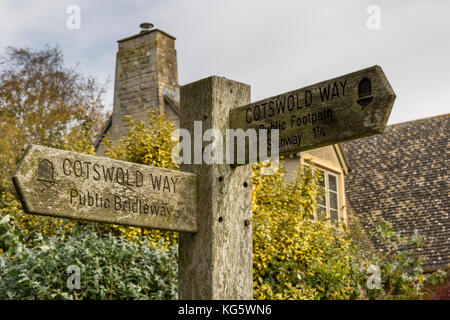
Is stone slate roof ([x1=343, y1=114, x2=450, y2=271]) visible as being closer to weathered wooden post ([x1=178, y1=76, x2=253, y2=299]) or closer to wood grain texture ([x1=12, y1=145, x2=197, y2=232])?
weathered wooden post ([x1=178, y1=76, x2=253, y2=299])

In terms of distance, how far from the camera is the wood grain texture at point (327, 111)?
275 cm

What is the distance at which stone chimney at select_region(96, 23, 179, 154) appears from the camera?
52.3 ft

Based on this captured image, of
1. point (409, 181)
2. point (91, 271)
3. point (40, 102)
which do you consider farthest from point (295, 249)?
point (40, 102)

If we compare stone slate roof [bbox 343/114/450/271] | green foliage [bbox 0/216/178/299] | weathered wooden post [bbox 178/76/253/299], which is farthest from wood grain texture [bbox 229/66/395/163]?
stone slate roof [bbox 343/114/450/271]

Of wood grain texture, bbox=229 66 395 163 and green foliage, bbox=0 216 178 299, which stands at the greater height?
wood grain texture, bbox=229 66 395 163

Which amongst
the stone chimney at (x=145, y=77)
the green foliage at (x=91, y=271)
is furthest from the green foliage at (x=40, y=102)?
the green foliage at (x=91, y=271)

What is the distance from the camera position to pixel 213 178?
3.26m

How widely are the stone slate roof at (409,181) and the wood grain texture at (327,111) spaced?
1216 cm

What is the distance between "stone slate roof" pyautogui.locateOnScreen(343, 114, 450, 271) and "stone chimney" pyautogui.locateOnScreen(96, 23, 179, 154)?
5.74 m

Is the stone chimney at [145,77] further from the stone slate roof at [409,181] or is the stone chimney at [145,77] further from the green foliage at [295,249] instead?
the green foliage at [295,249]

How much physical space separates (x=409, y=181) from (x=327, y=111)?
14.8 meters

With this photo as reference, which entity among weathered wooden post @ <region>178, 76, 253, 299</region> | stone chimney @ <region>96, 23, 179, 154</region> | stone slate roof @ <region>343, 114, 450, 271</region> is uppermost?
stone chimney @ <region>96, 23, 179, 154</region>

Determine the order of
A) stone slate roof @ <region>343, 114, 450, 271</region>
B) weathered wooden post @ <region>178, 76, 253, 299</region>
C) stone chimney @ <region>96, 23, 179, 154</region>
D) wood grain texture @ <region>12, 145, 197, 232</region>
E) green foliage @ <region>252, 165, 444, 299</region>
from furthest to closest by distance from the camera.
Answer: stone chimney @ <region>96, 23, 179, 154</region> < stone slate roof @ <region>343, 114, 450, 271</region> < green foliage @ <region>252, 165, 444, 299</region> < weathered wooden post @ <region>178, 76, 253, 299</region> < wood grain texture @ <region>12, 145, 197, 232</region>

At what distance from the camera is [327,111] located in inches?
116
